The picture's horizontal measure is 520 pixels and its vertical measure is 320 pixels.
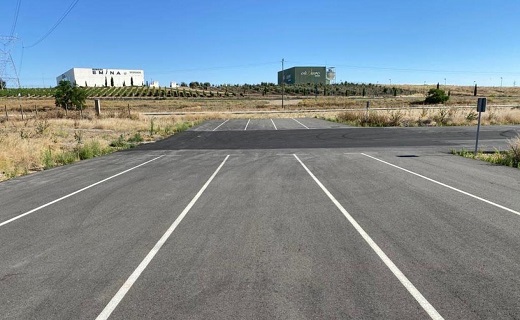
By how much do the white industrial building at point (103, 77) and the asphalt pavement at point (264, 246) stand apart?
18371 centimetres

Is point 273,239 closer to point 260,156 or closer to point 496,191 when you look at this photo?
point 496,191

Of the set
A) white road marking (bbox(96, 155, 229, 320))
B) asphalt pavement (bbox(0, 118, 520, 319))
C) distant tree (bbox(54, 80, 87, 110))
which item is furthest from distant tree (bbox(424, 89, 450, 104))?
Result: white road marking (bbox(96, 155, 229, 320))

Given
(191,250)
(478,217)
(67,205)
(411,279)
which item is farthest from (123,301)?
(478,217)

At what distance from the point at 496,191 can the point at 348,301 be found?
7521 millimetres

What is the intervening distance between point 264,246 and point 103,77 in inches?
7865

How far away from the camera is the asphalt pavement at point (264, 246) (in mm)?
4094

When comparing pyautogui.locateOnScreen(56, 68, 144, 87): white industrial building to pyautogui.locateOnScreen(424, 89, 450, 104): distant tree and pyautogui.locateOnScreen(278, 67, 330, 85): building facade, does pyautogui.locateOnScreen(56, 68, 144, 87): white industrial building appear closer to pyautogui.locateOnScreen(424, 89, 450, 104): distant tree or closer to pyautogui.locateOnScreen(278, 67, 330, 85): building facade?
pyautogui.locateOnScreen(278, 67, 330, 85): building facade

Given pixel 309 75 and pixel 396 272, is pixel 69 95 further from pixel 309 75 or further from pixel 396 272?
pixel 309 75

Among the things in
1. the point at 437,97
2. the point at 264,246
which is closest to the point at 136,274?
the point at 264,246

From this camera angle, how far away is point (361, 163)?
14656 millimetres

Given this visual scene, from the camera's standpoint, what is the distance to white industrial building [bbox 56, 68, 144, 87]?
178250 millimetres

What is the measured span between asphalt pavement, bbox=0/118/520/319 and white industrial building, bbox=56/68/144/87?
18371 centimetres

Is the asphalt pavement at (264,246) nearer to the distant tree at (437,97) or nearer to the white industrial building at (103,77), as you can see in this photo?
the distant tree at (437,97)

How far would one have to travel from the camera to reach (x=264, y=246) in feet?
19.2
